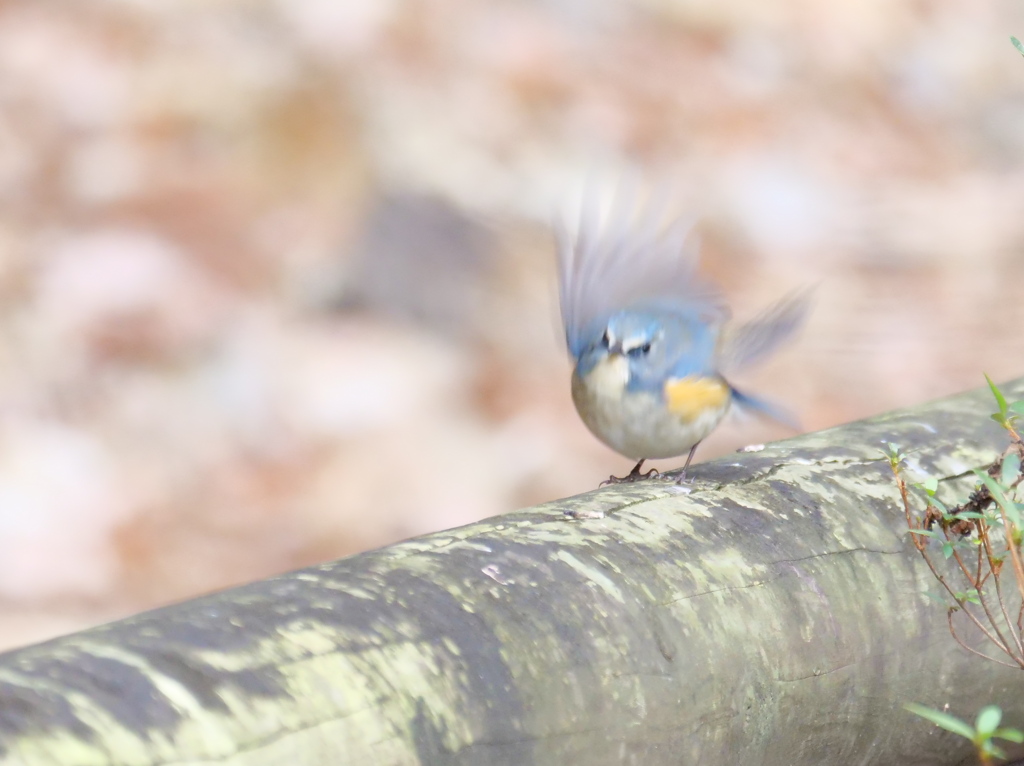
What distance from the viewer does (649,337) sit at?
1.62 m

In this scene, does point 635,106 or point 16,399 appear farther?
point 635,106

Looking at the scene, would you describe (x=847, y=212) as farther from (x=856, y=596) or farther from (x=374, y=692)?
(x=374, y=692)

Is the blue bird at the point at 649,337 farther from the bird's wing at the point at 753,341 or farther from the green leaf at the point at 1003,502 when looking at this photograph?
the green leaf at the point at 1003,502

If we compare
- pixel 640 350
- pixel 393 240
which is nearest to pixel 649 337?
pixel 640 350

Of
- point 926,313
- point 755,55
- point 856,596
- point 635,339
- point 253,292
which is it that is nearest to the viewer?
point 856,596

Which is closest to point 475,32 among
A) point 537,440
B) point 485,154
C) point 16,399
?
point 485,154

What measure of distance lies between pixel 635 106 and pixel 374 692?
372 cm

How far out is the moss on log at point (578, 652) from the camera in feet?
2.47

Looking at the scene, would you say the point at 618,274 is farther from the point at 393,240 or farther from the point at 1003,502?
the point at 393,240

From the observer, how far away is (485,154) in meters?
4.02

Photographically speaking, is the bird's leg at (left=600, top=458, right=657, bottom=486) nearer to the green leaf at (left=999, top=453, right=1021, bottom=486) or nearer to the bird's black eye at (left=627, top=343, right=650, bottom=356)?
the bird's black eye at (left=627, top=343, right=650, bottom=356)

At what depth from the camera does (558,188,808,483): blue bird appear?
5.24ft

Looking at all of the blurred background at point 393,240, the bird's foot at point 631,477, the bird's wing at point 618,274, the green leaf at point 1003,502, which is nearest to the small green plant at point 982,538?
the green leaf at point 1003,502

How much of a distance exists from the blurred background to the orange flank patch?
1.53 metres
